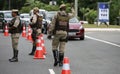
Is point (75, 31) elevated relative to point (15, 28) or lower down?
lower down

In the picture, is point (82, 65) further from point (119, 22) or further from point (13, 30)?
point (119, 22)

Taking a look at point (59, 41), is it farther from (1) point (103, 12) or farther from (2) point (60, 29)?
(1) point (103, 12)

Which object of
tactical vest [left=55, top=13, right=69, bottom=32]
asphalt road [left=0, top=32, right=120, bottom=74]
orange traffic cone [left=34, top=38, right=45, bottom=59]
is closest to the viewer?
asphalt road [left=0, top=32, right=120, bottom=74]

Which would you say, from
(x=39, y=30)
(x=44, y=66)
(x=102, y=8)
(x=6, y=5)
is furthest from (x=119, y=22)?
(x=6, y=5)

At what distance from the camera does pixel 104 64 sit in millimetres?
15477

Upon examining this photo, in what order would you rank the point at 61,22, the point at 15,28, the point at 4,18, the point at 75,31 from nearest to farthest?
the point at 61,22 → the point at 15,28 → the point at 75,31 → the point at 4,18

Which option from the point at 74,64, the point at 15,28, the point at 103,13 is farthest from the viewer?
the point at 103,13

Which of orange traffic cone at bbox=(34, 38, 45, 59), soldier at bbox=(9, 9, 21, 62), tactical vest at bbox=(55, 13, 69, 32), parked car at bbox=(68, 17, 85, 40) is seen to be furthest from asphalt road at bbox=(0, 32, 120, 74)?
parked car at bbox=(68, 17, 85, 40)

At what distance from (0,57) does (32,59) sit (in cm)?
141

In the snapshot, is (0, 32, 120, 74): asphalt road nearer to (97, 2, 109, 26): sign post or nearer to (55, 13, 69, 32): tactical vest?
(55, 13, 69, 32): tactical vest

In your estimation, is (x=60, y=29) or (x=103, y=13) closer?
(x=60, y=29)

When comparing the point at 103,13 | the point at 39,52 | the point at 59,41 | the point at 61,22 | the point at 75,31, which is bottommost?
the point at 75,31

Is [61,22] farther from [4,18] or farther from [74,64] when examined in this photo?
[4,18]

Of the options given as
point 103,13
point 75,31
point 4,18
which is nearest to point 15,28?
point 75,31
